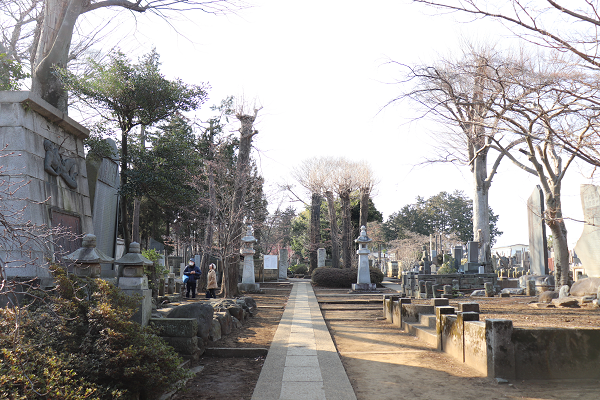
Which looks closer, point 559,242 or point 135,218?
point 559,242

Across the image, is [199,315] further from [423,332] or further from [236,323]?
[423,332]

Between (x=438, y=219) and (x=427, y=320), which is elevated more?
(x=438, y=219)

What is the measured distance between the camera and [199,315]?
7062 millimetres

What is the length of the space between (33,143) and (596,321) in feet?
33.7

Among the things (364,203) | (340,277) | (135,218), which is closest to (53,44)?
(135,218)

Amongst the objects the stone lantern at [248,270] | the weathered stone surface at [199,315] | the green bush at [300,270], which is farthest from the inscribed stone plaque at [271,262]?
the weathered stone surface at [199,315]

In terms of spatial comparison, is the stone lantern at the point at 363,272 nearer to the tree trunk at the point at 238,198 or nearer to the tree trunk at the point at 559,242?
the tree trunk at the point at 238,198

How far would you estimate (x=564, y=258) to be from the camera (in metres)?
11.5

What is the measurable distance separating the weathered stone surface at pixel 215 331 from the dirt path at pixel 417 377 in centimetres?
217

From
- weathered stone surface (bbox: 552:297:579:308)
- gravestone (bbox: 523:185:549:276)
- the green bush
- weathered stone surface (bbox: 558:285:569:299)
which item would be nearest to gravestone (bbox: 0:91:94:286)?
weathered stone surface (bbox: 552:297:579:308)

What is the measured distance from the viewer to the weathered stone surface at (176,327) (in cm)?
620

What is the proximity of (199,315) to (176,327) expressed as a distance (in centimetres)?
85

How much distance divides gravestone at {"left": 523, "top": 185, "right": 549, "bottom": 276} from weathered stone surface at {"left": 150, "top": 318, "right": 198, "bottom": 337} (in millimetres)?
14221

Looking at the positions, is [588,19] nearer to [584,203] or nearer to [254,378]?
[254,378]
